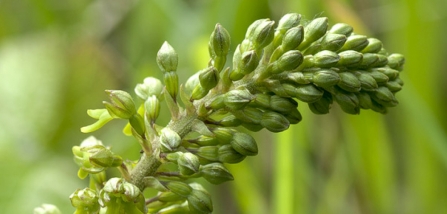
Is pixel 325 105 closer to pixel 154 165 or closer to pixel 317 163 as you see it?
pixel 154 165

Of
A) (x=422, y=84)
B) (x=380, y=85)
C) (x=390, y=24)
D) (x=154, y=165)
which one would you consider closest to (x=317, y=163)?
(x=422, y=84)

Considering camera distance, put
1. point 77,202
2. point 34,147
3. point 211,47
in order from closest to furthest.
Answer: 1. point 77,202
2. point 211,47
3. point 34,147

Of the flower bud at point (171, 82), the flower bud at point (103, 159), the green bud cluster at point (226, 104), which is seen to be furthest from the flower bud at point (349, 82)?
the flower bud at point (103, 159)

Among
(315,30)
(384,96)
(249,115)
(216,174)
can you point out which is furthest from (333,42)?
(216,174)

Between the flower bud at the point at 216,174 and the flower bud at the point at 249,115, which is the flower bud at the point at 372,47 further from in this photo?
the flower bud at the point at 216,174

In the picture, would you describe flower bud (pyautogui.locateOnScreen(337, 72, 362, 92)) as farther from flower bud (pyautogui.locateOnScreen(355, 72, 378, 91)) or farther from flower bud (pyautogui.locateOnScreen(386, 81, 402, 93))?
flower bud (pyautogui.locateOnScreen(386, 81, 402, 93))

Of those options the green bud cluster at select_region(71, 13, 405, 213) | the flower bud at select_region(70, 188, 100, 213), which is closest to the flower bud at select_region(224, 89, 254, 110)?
the green bud cluster at select_region(71, 13, 405, 213)

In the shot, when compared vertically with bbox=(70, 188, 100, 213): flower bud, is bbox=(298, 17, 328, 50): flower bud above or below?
above
